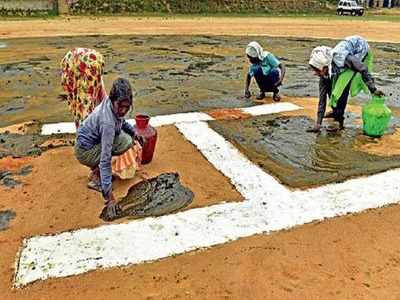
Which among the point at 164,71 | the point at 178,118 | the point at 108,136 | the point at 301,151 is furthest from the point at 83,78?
the point at 164,71

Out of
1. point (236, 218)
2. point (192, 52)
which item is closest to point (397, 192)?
point (236, 218)

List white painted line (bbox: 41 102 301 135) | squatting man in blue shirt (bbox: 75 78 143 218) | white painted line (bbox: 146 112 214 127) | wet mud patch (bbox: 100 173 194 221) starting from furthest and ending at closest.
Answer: white painted line (bbox: 146 112 214 127)
white painted line (bbox: 41 102 301 135)
wet mud patch (bbox: 100 173 194 221)
squatting man in blue shirt (bbox: 75 78 143 218)

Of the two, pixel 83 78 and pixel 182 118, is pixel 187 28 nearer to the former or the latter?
pixel 182 118

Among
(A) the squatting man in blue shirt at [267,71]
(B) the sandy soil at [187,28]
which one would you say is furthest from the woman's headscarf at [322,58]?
(B) the sandy soil at [187,28]

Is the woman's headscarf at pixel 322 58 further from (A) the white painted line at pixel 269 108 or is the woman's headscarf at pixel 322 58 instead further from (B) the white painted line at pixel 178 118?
(B) the white painted line at pixel 178 118

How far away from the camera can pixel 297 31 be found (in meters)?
18.4

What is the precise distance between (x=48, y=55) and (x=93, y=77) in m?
7.85

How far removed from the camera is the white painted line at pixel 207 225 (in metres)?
3.26

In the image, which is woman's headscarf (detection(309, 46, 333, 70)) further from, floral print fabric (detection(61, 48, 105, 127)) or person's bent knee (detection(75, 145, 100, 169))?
person's bent knee (detection(75, 145, 100, 169))

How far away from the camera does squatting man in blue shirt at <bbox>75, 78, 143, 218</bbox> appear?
358cm

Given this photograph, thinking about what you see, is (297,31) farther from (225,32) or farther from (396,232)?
(396,232)

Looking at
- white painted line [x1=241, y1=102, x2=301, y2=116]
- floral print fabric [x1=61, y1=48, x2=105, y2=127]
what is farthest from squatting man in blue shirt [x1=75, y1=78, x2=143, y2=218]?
white painted line [x1=241, y1=102, x2=301, y2=116]

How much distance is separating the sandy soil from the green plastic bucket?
38.6 feet

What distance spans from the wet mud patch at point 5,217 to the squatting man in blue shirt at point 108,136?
0.71 metres
